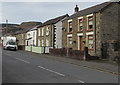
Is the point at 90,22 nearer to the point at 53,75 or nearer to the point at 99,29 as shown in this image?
the point at 99,29

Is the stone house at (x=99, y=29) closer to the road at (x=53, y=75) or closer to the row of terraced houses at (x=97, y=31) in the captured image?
the row of terraced houses at (x=97, y=31)

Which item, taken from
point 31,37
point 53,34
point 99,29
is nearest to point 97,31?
point 99,29

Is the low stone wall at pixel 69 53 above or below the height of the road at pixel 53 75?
above

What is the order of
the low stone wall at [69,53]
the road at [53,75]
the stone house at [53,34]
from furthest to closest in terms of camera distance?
1. the stone house at [53,34]
2. the low stone wall at [69,53]
3. the road at [53,75]

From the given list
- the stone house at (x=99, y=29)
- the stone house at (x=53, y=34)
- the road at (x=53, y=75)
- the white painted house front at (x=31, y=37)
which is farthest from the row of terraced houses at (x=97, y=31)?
the white painted house front at (x=31, y=37)

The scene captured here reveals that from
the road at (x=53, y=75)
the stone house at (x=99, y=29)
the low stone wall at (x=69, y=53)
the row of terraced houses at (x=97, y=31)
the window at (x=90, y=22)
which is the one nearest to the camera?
the road at (x=53, y=75)

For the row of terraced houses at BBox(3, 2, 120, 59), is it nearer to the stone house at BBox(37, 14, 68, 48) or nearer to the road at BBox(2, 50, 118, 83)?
the stone house at BBox(37, 14, 68, 48)

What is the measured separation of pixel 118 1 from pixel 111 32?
403cm

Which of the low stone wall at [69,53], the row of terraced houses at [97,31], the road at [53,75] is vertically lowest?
the road at [53,75]

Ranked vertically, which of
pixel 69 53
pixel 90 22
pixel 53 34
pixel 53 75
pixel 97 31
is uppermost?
pixel 90 22

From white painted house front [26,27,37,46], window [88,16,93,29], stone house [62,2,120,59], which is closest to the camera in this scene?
stone house [62,2,120,59]

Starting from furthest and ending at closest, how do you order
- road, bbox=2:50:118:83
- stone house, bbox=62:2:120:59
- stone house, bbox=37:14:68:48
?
stone house, bbox=37:14:68:48
stone house, bbox=62:2:120:59
road, bbox=2:50:118:83

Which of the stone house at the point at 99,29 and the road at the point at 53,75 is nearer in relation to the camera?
the road at the point at 53,75

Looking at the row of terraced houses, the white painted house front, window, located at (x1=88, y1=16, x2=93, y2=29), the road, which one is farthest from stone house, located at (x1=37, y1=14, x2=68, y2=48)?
the road
